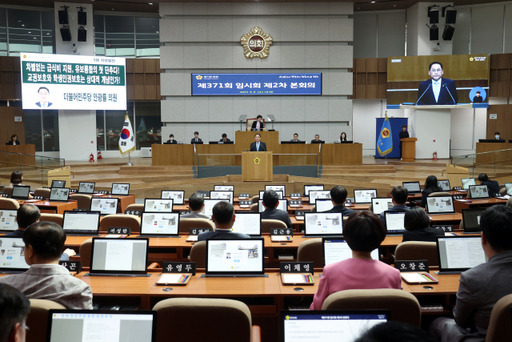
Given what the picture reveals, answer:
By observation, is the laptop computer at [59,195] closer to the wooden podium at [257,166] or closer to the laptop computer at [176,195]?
the laptop computer at [176,195]

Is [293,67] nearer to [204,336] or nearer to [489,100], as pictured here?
[489,100]

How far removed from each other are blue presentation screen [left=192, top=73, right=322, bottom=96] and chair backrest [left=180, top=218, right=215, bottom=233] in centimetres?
1130

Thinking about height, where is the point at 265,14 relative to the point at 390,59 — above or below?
above

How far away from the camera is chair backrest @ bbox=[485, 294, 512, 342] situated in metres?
2.02

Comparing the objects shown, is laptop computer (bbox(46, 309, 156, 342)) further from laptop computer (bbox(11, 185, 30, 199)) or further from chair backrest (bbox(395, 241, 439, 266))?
laptop computer (bbox(11, 185, 30, 199))

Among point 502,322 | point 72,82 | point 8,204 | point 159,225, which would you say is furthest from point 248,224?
point 72,82

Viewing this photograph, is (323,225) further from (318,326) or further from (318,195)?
(318,326)

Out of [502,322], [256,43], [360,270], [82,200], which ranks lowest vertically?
[82,200]

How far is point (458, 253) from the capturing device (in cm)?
345

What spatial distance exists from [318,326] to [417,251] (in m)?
2.29

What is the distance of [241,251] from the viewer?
343 centimetres

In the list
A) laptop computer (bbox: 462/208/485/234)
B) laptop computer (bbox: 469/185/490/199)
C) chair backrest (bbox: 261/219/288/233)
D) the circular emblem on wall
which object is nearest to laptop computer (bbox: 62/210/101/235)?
chair backrest (bbox: 261/219/288/233)

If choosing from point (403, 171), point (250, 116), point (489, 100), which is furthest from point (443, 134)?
point (250, 116)

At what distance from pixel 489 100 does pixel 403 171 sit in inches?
235
